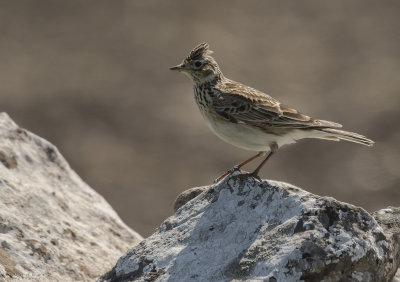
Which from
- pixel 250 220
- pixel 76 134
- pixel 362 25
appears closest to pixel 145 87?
pixel 76 134

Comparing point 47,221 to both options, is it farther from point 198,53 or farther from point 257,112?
point 198,53

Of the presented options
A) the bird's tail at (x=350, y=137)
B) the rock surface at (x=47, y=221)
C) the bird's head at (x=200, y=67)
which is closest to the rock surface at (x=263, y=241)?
the rock surface at (x=47, y=221)

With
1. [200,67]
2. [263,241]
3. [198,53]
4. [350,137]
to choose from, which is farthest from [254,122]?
[263,241]

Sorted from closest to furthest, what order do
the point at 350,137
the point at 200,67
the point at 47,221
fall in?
the point at 47,221 → the point at 350,137 → the point at 200,67

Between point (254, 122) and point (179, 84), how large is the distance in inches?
545

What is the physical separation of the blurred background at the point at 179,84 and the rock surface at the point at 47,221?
667 centimetres

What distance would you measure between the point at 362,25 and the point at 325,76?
347 centimetres

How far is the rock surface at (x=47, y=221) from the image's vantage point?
741 cm

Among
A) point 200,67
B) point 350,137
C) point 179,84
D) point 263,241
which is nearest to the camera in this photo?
point 263,241

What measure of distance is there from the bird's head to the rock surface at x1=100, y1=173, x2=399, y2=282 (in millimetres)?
2171

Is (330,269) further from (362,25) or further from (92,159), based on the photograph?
(362,25)

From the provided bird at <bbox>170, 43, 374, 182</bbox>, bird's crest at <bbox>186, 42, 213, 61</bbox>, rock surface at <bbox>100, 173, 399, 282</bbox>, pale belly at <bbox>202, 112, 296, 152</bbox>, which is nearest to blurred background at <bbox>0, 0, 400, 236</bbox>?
bird's crest at <bbox>186, 42, 213, 61</bbox>

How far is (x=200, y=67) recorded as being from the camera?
9.12 meters

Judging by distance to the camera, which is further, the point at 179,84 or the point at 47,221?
the point at 179,84
